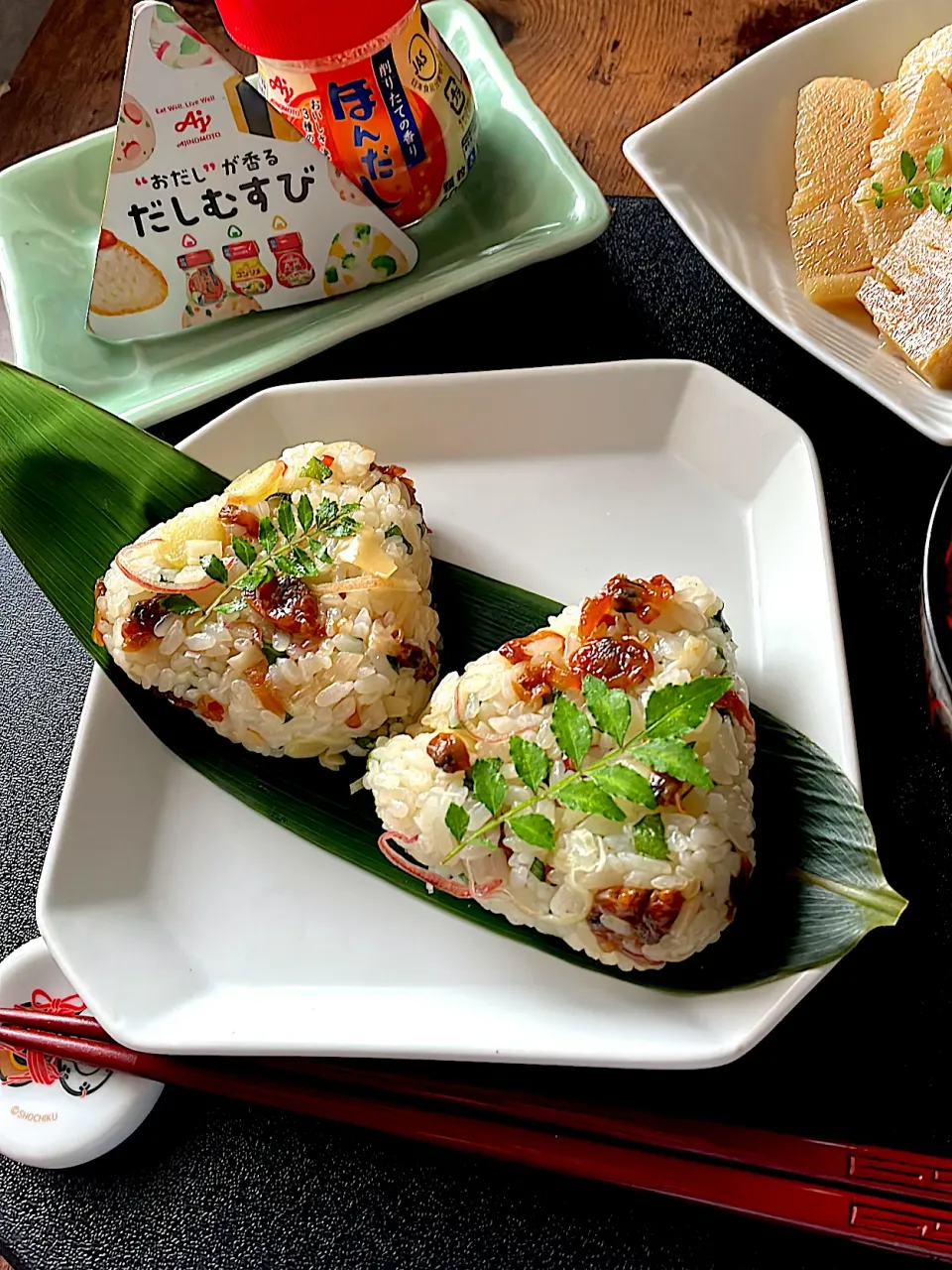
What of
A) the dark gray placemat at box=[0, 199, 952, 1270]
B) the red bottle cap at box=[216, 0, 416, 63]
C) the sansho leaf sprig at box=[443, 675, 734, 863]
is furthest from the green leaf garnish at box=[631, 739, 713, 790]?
the red bottle cap at box=[216, 0, 416, 63]

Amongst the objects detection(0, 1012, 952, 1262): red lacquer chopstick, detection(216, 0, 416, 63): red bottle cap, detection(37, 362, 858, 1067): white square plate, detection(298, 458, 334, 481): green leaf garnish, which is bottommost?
detection(0, 1012, 952, 1262): red lacquer chopstick

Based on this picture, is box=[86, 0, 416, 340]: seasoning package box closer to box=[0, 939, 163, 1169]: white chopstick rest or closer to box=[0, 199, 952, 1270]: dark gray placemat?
box=[0, 199, 952, 1270]: dark gray placemat

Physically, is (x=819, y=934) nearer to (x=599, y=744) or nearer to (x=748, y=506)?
(x=599, y=744)

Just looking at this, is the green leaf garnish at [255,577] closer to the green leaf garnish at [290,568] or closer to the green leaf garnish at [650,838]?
the green leaf garnish at [290,568]

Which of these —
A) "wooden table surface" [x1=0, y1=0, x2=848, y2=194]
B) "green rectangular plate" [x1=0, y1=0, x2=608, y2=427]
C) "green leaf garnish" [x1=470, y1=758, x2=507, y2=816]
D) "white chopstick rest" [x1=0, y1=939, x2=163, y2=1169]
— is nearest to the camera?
"green leaf garnish" [x1=470, y1=758, x2=507, y2=816]

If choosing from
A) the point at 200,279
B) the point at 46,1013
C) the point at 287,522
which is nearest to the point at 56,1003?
the point at 46,1013

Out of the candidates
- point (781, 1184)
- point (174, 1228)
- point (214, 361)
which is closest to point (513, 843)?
point (781, 1184)

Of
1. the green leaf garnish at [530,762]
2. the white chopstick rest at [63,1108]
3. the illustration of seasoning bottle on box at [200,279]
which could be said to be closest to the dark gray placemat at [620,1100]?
the white chopstick rest at [63,1108]
